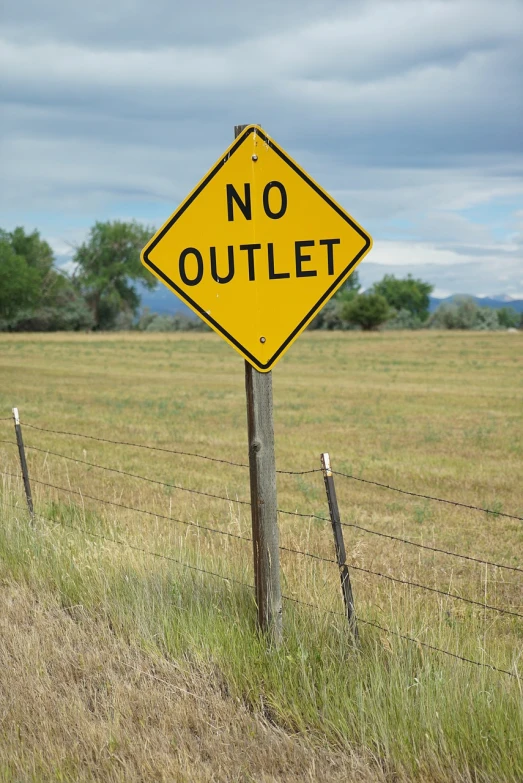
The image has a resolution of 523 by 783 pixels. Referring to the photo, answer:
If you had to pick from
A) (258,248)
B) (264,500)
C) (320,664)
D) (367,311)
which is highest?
(367,311)

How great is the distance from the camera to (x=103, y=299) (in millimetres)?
110938

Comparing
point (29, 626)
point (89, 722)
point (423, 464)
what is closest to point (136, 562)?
point (29, 626)

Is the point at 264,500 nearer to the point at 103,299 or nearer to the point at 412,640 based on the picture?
the point at 412,640

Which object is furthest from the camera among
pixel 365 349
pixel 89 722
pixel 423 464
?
pixel 365 349

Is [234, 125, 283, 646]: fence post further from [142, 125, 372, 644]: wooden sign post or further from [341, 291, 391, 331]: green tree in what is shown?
[341, 291, 391, 331]: green tree

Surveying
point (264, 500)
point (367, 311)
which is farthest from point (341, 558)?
point (367, 311)

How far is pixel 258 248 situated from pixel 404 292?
171231 millimetres

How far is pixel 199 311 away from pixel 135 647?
198 centimetres

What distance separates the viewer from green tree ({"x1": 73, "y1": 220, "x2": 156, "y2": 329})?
110 metres

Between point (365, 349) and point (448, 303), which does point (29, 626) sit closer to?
point (365, 349)

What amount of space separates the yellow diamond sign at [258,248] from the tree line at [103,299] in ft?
282

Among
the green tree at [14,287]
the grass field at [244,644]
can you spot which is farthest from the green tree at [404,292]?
the grass field at [244,644]

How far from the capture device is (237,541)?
28.0 feet

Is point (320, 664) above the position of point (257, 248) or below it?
below
